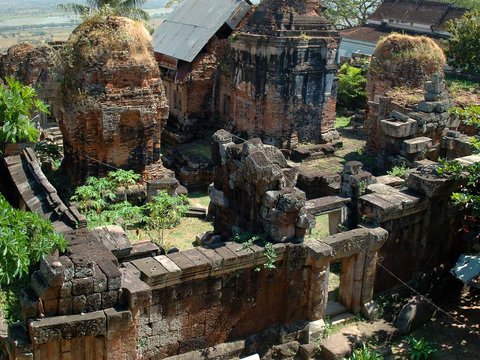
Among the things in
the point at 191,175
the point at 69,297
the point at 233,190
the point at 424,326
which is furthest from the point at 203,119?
the point at 69,297

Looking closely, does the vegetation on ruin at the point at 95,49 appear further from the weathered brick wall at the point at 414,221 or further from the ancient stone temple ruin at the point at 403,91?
the weathered brick wall at the point at 414,221

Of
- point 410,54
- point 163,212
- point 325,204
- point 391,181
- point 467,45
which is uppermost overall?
point 410,54

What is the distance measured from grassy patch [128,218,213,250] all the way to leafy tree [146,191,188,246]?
205 mm

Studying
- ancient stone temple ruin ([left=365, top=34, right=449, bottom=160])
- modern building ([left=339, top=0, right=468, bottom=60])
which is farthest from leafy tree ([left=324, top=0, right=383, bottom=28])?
ancient stone temple ruin ([left=365, top=34, right=449, bottom=160])

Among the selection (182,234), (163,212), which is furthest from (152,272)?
(182,234)

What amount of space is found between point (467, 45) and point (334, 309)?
23185 mm

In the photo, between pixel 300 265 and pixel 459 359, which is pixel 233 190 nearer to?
pixel 300 265

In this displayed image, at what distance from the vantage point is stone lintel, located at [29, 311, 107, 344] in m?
7.55

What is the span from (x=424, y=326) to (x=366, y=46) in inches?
1338

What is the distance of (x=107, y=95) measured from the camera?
16875 mm

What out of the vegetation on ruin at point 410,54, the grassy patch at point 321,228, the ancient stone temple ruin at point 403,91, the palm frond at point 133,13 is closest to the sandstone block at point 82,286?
the grassy patch at point 321,228

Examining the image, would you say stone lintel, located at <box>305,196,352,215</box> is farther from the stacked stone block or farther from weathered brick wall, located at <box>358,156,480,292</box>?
the stacked stone block

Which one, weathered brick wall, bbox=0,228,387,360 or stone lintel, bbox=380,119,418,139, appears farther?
stone lintel, bbox=380,119,418,139

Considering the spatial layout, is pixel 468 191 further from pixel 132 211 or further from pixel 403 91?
pixel 403 91
